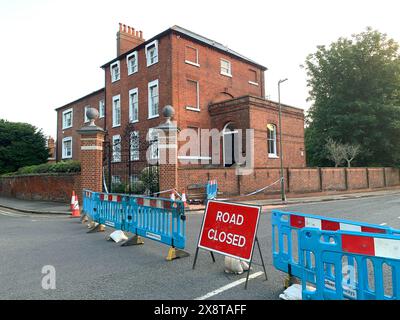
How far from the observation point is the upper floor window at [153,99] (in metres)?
Answer: 22.7

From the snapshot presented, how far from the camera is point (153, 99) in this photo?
23141 millimetres

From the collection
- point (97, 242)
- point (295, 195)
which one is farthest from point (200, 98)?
point (97, 242)

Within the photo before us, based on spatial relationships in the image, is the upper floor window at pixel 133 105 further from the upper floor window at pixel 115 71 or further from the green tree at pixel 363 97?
the green tree at pixel 363 97

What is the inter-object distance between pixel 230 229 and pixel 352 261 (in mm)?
1844

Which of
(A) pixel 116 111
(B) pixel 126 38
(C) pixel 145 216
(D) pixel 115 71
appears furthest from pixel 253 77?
(C) pixel 145 216

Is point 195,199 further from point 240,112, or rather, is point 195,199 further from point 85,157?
point 240,112

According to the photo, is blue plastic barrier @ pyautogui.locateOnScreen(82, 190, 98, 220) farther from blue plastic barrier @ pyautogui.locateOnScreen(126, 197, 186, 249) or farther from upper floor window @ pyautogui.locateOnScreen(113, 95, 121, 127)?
upper floor window @ pyautogui.locateOnScreen(113, 95, 121, 127)

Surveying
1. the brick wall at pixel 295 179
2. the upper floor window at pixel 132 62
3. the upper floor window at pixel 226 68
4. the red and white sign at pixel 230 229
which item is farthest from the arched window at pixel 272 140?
the red and white sign at pixel 230 229

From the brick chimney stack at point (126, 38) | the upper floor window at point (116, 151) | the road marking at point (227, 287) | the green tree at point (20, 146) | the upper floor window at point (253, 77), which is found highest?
the brick chimney stack at point (126, 38)

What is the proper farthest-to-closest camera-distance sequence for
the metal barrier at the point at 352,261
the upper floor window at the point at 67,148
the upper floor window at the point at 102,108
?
the upper floor window at the point at 67,148
the upper floor window at the point at 102,108
the metal barrier at the point at 352,261

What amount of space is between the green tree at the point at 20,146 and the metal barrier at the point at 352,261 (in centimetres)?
3432

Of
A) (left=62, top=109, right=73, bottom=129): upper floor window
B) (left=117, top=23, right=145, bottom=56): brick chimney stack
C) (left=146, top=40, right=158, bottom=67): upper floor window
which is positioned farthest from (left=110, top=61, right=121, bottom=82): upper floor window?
(left=62, top=109, right=73, bottom=129): upper floor window

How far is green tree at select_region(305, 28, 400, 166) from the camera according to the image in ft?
102

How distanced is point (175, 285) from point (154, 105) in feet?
66.2
